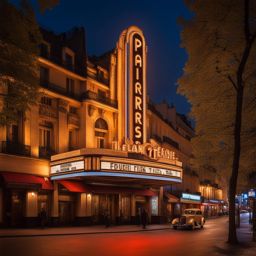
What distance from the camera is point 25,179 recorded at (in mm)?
33969

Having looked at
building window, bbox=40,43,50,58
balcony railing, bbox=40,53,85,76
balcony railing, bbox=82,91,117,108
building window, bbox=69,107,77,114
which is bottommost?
building window, bbox=69,107,77,114

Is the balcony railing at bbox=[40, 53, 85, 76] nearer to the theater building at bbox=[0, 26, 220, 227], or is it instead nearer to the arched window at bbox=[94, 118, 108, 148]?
the theater building at bbox=[0, 26, 220, 227]

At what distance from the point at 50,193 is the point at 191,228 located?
11894mm

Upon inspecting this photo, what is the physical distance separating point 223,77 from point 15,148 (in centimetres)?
1889

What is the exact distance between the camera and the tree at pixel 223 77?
19359 millimetres

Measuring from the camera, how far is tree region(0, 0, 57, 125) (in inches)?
728

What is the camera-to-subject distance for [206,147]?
24156 mm

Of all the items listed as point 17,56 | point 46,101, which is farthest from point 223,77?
point 46,101

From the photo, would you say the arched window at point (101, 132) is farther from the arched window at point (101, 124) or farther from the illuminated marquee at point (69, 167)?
the illuminated marquee at point (69, 167)

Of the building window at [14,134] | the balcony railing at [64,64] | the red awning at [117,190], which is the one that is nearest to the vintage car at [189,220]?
the red awning at [117,190]

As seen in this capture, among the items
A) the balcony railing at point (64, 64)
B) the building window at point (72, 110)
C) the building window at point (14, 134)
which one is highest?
the balcony railing at point (64, 64)

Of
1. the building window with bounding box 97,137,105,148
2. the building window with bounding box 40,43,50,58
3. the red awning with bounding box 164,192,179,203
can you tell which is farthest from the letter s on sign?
the red awning with bounding box 164,192,179,203

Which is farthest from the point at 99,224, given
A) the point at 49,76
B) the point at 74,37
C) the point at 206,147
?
the point at 206,147

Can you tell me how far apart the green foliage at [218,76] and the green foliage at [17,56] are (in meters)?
6.93
